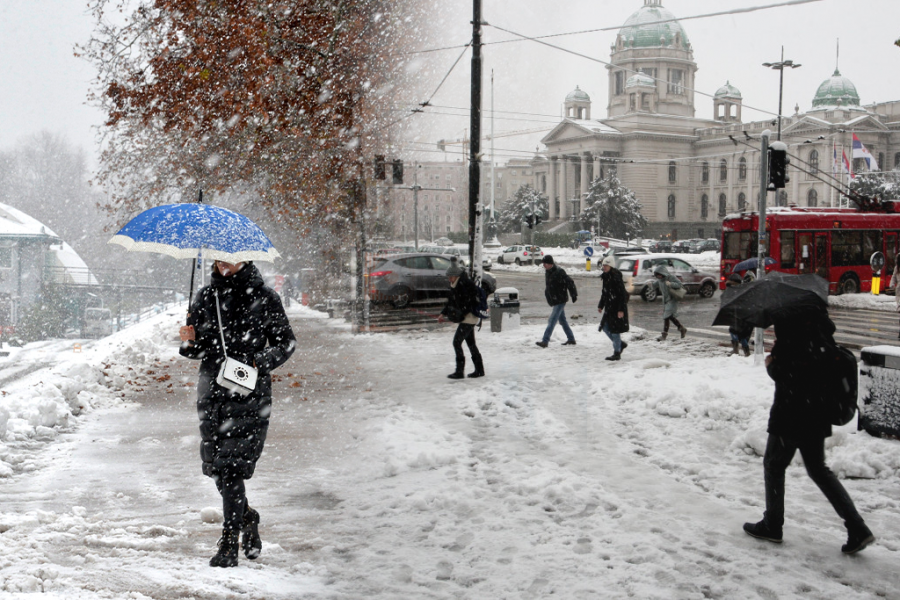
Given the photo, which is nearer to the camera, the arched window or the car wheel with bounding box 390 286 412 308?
the car wheel with bounding box 390 286 412 308

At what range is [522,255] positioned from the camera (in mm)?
56938

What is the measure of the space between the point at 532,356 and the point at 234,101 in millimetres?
7146

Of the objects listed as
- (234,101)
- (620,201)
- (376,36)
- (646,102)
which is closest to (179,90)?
(234,101)

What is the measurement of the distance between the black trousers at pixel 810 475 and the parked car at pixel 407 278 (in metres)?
16.9

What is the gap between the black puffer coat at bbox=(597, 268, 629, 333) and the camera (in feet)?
43.0

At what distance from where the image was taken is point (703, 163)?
317ft

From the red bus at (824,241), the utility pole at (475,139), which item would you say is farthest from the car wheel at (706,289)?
the utility pole at (475,139)

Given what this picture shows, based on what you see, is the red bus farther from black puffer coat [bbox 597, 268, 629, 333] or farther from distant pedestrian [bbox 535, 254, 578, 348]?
black puffer coat [bbox 597, 268, 629, 333]

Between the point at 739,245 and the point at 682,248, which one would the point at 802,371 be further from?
the point at 682,248

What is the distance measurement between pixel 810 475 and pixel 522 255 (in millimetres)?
52137

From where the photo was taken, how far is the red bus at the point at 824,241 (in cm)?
2578

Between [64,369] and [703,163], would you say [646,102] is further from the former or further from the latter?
[64,369]

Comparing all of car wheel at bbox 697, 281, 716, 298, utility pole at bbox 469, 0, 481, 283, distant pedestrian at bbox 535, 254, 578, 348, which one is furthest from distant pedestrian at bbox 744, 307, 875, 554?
car wheel at bbox 697, 281, 716, 298

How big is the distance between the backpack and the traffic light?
8.02 metres
